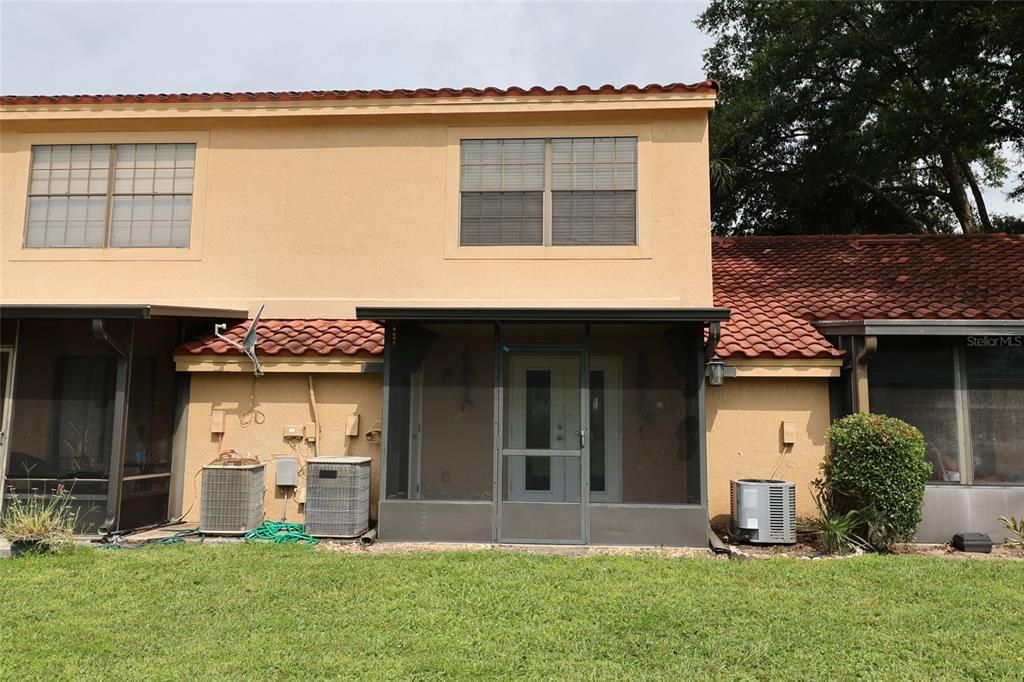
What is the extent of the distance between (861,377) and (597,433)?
3.38m

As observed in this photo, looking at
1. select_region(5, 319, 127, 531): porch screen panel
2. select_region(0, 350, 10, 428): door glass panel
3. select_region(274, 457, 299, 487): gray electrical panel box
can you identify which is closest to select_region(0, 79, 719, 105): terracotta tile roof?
select_region(5, 319, 127, 531): porch screen panel

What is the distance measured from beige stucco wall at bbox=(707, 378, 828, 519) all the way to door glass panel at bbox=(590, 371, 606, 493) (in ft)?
5.57

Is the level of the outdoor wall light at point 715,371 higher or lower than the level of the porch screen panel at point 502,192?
lower

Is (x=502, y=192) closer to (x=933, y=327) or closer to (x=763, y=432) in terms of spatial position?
(x=763, y=432)

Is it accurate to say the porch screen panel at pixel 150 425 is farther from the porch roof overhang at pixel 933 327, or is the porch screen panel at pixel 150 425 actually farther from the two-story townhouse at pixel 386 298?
the porch roof overhang at pixel 933 327

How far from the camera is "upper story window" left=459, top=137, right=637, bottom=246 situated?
9.80 metres

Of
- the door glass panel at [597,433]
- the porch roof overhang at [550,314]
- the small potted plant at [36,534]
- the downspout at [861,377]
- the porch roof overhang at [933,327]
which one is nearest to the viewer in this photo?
the small potted plant at [36,534]

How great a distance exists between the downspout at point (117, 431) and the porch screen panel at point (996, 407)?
1029 centimetres

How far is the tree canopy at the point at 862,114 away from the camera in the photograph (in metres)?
13.7

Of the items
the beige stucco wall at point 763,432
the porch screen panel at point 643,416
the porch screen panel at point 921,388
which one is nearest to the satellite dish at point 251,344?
the porch screen panel at point 643,416

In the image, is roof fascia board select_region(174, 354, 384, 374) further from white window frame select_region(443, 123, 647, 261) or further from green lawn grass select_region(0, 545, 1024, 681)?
green lawn grass select_region(0, 545, 1024, 681)

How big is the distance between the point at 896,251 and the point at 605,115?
6722 mm

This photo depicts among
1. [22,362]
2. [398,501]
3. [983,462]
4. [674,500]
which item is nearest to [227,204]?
[22,362]

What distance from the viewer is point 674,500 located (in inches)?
324
